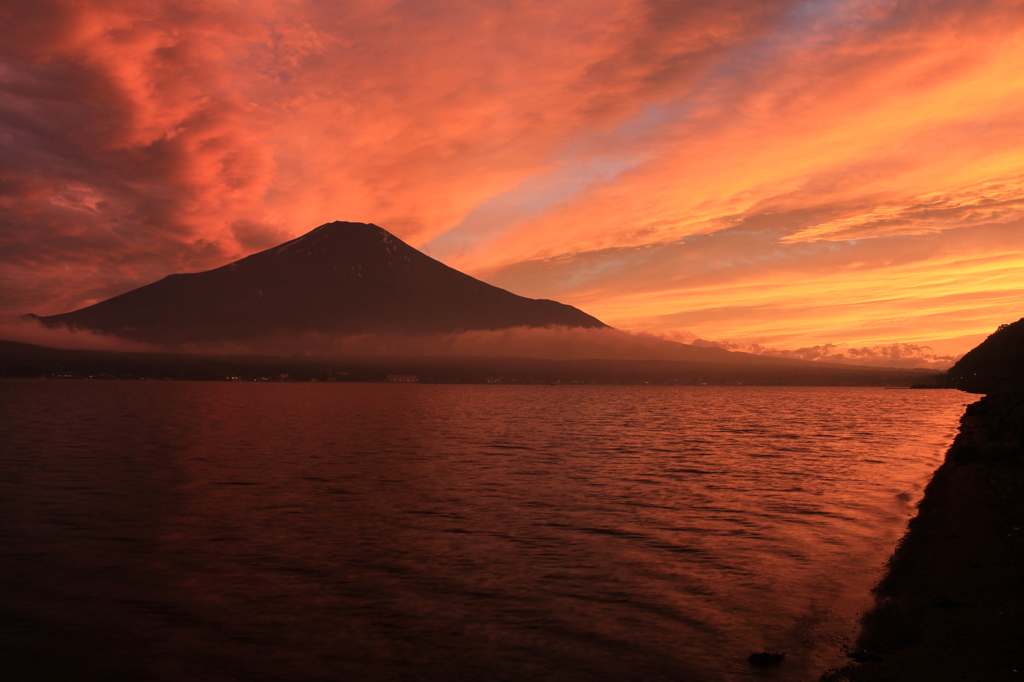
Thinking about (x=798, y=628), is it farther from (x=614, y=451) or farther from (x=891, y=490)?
(x=614, y=451)

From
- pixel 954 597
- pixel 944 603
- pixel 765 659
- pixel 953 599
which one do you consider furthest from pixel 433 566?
pixel 954 597

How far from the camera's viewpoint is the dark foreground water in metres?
13.5

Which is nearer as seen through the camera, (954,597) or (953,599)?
(953,599)

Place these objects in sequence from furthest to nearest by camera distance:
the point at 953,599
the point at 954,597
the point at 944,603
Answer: the point at 954,597 → the point at 953,599 → the point at 944,603

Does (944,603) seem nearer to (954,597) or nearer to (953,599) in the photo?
(953,599)

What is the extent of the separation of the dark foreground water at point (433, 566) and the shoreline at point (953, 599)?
0.80 metres

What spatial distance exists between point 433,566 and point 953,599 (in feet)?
47.3

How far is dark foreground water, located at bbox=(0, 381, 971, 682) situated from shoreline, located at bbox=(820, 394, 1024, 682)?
0.80 metres

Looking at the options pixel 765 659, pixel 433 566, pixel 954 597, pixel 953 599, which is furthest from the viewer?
pixel 433 566

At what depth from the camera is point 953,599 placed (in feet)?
49.2

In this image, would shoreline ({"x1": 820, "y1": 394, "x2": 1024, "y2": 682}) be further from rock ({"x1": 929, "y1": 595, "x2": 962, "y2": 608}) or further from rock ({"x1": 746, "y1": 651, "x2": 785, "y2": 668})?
rock ({"x1": 746, "y1": 651, "x2": 785, "y2": 668})

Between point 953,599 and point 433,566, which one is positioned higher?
point 953,599

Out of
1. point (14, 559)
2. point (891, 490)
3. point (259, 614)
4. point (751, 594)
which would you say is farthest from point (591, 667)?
point (891, 490)

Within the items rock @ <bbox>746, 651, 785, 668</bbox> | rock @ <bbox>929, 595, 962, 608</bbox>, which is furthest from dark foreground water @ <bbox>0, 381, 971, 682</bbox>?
rock @ <bbox>929, 595, 962, 608</bbox>
